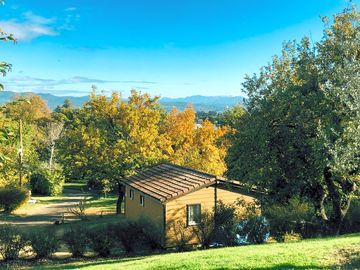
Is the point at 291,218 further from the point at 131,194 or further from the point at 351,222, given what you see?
the point at 131,194

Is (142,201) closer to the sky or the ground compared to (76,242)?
closer to the sky

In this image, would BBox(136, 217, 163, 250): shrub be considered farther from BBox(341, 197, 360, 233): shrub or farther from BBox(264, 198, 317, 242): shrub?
BBox(341, 197, 360, 233): shrub

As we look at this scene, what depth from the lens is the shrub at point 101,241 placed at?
17.9 m

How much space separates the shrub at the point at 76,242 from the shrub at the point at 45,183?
31639mm

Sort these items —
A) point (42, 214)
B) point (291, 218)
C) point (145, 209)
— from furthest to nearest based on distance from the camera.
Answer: point (42, 214)
point (145, 209)
point (291, 218)

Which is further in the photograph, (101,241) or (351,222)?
(351,222)

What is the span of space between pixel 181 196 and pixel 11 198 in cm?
2084

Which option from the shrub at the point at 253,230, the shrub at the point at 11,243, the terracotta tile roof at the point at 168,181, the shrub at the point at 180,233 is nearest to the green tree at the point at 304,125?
the shrub at the point at 253,230

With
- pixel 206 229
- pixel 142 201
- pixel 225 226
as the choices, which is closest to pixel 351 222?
pixel 225 226

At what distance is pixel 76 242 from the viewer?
17.7m

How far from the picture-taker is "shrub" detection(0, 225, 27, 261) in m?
16.8

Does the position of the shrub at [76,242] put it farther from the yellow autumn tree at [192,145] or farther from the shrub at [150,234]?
the yellow autumn tree at [192,145]

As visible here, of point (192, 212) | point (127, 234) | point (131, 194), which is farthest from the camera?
point (131, 194)

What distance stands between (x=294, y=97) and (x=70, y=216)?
2482cm
